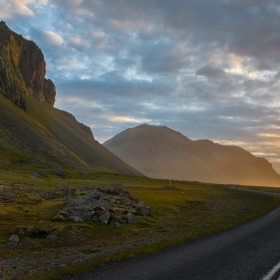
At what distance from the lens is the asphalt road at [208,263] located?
13.1 m

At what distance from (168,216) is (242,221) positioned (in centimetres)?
1219

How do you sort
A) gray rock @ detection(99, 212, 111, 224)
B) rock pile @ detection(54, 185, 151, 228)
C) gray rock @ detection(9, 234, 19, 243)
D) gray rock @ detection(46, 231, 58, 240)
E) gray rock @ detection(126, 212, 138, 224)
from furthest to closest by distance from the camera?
1. gray rock @ detection(126, 212, 138, 224)
2. rock pile @ detection(54, 185, 151, 228)
3. gray rock @ detection(99, 212, 111, 224)
4. gray rock @ detection(46, 231, 58, 240)
5. gray rock @ detection(9, 234, 19, 243)

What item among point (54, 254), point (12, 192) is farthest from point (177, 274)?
point (12, 192)

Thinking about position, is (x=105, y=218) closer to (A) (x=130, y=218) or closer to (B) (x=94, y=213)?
(B) (x=94, y=213)

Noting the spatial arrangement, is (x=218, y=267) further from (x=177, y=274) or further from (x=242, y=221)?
(x=242, y=221)

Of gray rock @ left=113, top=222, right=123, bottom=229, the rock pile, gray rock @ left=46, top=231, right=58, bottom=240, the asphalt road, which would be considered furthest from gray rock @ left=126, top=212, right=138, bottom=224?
the asphalt road

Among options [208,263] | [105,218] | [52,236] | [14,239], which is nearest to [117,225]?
[105,218]

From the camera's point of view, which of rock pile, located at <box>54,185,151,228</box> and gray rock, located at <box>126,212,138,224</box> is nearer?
rock pile, located at <box>54,185,151,228</box>

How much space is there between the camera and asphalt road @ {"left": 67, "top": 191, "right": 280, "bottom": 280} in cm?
1308

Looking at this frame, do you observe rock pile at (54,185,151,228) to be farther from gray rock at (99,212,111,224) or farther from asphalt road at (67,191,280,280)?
asphalt road at (67,191,280,280)

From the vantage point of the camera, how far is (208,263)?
14953 mm

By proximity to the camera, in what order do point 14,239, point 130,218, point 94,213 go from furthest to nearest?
point 130,218, point 94,213, point 14,239

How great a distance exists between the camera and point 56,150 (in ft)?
531

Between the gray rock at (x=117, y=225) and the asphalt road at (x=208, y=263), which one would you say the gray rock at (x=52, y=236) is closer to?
the gray rock at (x=117, y=225)
